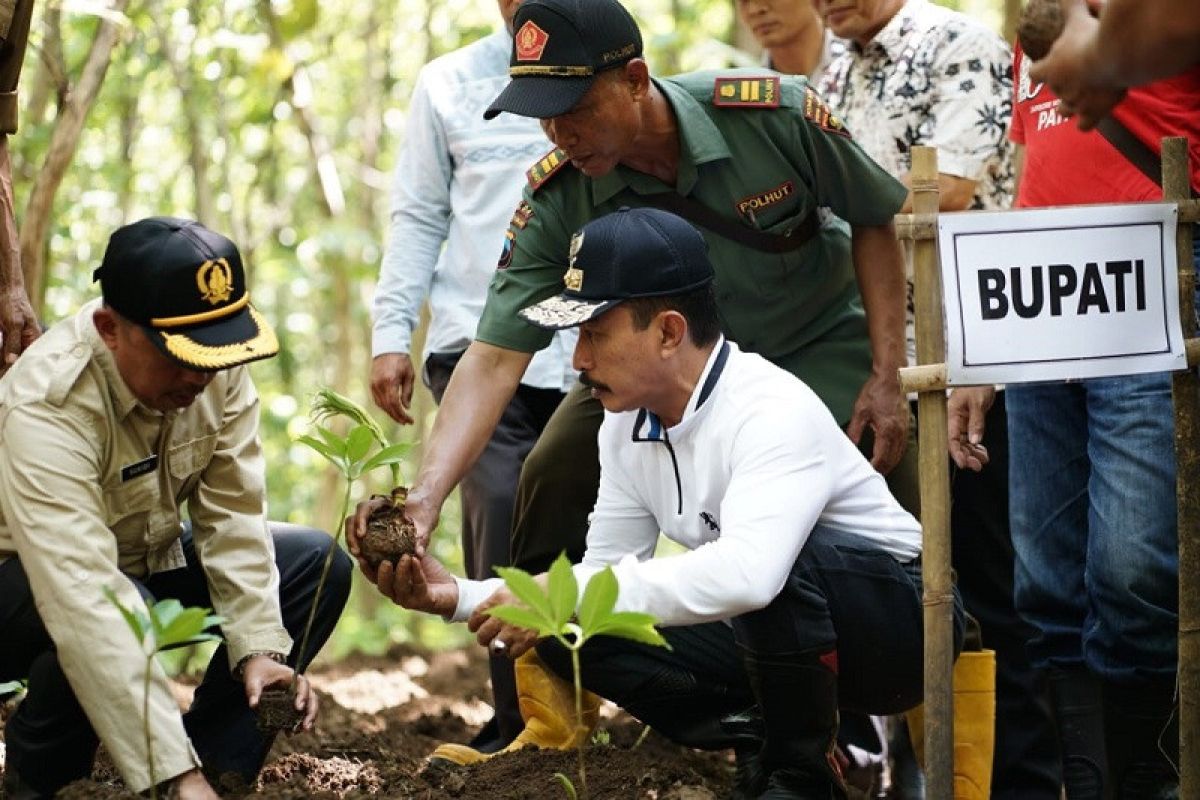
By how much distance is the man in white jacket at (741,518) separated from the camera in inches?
124

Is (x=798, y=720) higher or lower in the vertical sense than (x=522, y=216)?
lower

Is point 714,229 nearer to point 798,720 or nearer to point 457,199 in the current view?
point 457,199

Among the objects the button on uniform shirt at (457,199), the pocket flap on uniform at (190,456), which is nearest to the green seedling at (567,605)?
the pocket flap on uniform at (190,456)

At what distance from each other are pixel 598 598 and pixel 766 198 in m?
1.58

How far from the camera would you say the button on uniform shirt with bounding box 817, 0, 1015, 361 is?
424cm

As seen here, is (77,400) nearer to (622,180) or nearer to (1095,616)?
(622,180)

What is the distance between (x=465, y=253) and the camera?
4.85 m

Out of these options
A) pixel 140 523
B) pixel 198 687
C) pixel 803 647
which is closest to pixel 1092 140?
pixel 803 647

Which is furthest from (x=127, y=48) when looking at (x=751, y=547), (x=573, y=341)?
(x=751, y=547)

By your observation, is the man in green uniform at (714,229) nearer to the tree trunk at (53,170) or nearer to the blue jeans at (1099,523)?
the blue jeans at (1099,523)

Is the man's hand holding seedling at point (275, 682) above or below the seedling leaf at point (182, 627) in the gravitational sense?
below

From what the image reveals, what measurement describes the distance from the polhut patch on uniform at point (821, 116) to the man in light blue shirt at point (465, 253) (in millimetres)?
1113

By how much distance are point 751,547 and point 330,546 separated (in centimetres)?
127

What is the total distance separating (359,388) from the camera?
14.8m
